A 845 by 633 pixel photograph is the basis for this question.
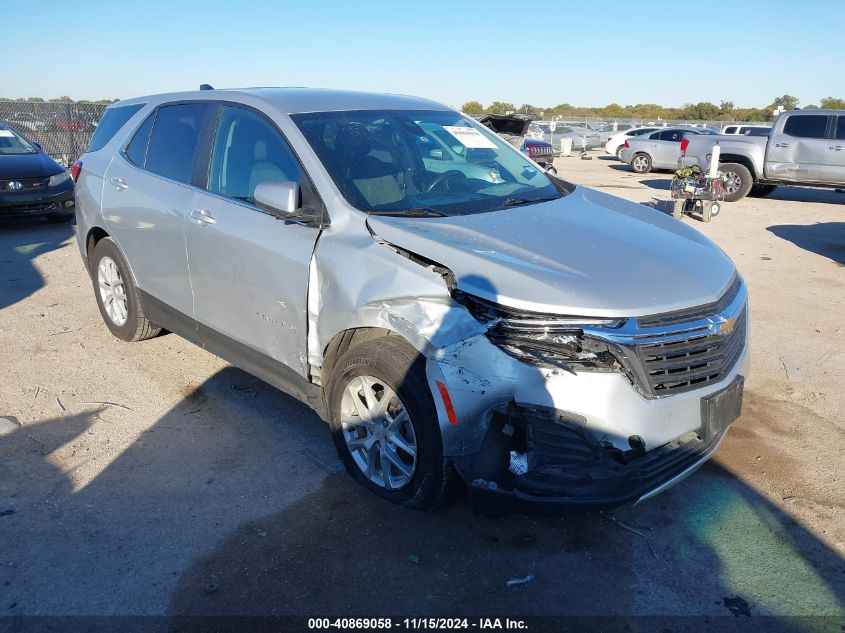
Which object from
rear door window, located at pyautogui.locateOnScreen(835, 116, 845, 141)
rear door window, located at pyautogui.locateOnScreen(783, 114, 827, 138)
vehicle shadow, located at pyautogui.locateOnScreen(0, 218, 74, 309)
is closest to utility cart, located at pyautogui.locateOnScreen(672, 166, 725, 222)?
rear door window, located at pyautogui.locateOnScreen(783, 114, 827, 138)

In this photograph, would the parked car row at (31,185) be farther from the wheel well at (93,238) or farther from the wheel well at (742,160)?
the wheel well at (742,160)

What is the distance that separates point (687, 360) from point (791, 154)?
46.7ft

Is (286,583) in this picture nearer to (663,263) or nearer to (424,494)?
(424,494)

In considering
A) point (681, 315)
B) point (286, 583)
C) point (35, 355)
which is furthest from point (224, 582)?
point (35, 355)

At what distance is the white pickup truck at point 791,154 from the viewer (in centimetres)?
1462

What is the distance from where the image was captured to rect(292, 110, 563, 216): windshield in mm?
3670

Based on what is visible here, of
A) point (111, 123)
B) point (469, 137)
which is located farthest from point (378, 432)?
point (111, 123)

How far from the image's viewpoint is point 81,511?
3426mm

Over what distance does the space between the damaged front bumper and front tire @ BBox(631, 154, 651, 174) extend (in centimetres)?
2130

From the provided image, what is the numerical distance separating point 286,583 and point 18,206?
9395mm

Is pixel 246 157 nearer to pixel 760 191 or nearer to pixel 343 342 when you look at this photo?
pixel 343 342

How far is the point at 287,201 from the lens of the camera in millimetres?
3482

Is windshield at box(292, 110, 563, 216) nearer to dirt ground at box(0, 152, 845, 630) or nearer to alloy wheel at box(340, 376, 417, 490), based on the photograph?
alloy wheel at box(340, 376, 417, 490)

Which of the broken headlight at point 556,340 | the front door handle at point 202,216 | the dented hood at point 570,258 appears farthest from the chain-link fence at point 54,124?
the broken headlight at point 556,340
